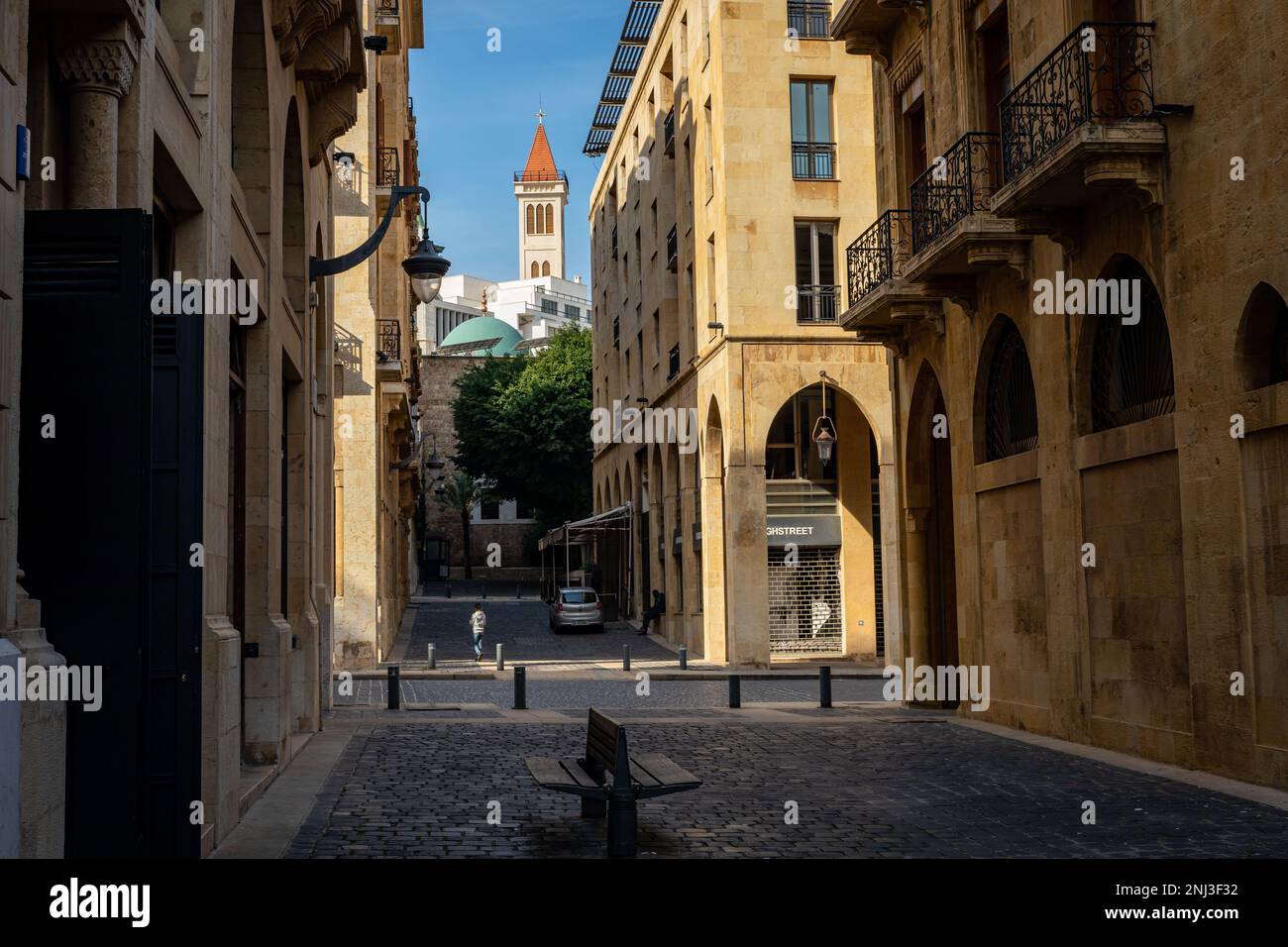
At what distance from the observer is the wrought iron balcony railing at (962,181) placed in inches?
683

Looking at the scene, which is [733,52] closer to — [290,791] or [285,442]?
[285,442]

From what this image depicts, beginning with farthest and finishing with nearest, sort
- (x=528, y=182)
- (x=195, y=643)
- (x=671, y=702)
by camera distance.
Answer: (x=528, y=182) < (x=671, y=702) < (x=195, y=643)

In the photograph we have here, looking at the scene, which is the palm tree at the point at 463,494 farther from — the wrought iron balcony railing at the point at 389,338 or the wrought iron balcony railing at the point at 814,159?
the wrought iron balcony railing at the point at 814,159

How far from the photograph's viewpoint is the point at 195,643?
8.13 meters

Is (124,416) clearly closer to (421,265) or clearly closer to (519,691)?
(421,265)

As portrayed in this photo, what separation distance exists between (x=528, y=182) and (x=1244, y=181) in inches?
5898

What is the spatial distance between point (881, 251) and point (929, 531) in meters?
4.22

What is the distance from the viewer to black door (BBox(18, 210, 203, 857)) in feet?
21.5

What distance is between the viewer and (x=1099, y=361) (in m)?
15.3

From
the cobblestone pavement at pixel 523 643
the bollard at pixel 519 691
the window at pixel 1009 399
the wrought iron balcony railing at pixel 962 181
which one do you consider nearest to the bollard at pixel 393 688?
the bollard at pixel 519 691

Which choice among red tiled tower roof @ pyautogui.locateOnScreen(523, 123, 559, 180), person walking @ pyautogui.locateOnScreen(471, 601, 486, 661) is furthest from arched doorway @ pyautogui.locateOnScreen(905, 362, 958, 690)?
red tiled tower roof @ pyautogui.locateOnScreen(523, 123, 559, 180)

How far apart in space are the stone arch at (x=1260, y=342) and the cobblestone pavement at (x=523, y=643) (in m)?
21.0

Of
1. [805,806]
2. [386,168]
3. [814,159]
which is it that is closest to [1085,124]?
[805,806]
